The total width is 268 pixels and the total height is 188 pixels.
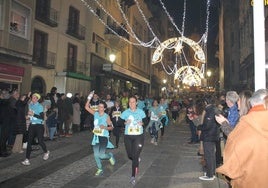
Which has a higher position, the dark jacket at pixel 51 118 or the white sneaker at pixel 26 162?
the dark jacket at pixel 51 118

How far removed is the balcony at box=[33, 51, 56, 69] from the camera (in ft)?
71.9

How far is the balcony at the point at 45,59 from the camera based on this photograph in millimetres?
21922

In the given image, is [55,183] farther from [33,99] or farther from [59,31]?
[59,31]

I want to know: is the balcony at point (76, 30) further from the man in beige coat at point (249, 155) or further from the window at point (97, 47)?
the man in beige coat at point (249, 155)

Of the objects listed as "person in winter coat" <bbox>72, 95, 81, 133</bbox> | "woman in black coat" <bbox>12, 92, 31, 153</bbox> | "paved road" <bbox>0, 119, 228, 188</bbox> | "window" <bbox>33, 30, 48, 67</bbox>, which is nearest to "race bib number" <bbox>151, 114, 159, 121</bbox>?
"paved road" <bbox>0, 119, 228, 188</bbox>

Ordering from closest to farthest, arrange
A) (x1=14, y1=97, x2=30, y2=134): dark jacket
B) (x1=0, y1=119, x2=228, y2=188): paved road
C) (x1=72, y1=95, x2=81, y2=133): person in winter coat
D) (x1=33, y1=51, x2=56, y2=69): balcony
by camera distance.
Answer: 1. (x1=0, y1=119, x2=228, y2=188): paved road
2. (x1=14, y1=97, x2=30, y2=134): dark jacket
3. (x1=72, y1=95, x2=81, y2=133): person in winter coat
4. (x1=33, y1=51, x2=56, y2=69): balcony

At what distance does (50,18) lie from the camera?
74.7ft

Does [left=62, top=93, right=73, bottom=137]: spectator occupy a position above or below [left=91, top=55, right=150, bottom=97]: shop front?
below

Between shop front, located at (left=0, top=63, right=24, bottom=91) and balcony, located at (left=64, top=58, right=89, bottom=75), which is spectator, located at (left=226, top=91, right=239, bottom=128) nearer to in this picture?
shop front, located at (left=0, top=63, right=24, bottom=91)

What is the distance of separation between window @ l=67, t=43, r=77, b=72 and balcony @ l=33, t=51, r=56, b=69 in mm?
2422

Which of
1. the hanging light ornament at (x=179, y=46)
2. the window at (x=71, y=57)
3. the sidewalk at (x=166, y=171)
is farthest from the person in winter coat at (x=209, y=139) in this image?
the window at (x=71, y=57)

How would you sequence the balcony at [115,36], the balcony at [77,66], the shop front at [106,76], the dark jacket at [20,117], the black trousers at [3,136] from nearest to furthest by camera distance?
the black trousers at [3,136] < the dark jacket at [20,117] < the balcony at [77,66] < the shop front at [106,76] < the balcony at [115,36]

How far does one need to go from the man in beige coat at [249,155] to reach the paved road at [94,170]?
415 cm

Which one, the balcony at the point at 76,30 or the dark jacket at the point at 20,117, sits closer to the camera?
the dark jacket at the point at 20,117
